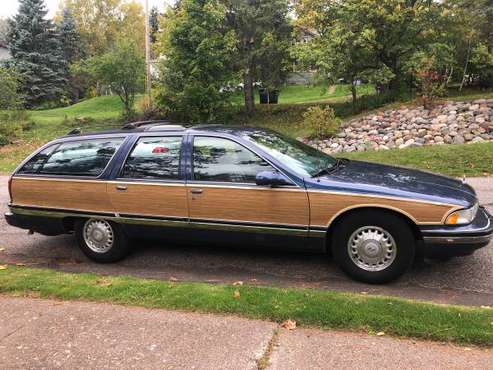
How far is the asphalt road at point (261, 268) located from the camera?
4344mm

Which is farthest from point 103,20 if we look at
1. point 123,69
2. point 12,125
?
point 12,125

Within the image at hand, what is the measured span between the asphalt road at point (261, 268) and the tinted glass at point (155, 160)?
32.8 inches

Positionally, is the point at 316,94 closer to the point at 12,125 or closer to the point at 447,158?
the point at 12,125

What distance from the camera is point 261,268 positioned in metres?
5.08

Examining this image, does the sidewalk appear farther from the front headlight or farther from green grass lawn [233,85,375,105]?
green grass lawn [233,85,375,105]

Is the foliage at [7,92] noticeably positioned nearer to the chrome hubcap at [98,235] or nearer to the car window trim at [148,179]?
the chrome hubcap at [98,235]

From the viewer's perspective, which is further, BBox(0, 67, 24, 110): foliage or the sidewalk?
BBox(0, 67, 24, 110): foliage

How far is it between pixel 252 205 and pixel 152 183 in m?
1.16

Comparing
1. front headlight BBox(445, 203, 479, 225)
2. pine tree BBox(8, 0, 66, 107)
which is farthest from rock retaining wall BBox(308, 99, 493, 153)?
pine tree BBox(8, 0, 66, 107)

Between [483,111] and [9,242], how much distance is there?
14016mm

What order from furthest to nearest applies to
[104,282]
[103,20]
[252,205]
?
[103,20], [104,282], [252,205]

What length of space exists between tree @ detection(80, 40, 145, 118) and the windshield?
18.9m

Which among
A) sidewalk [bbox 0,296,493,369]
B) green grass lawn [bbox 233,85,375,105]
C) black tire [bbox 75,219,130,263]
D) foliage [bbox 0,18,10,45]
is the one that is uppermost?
foliage [bbox 0,18,10,45]

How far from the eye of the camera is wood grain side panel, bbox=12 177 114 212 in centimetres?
529
